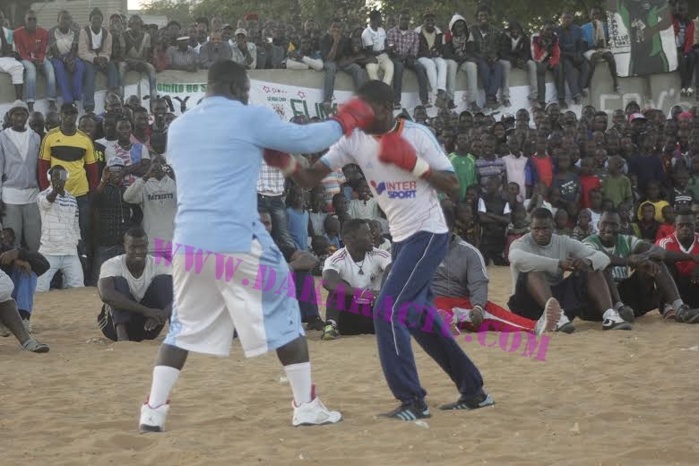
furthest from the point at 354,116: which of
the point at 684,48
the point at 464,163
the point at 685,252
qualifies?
the point at 684,48

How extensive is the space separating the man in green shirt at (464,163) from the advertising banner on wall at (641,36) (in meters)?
6.47

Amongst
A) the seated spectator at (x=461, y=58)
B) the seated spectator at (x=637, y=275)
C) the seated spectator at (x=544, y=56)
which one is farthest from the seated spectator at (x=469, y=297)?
the seated spectator at (x=544, y=56)

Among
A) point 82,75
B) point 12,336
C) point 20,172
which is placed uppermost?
point 82,75

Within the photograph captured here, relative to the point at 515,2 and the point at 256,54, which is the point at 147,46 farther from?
the point at 515,2

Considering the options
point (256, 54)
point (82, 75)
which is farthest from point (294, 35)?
point (82, 75)

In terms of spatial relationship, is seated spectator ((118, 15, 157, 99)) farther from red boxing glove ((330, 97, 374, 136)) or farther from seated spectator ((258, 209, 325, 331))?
red boxing glove ((330, 97, 374, 136))

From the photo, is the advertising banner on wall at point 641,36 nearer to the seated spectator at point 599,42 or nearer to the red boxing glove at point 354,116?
the seated spectator at point 599,42

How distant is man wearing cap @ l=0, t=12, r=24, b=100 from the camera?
613 inches

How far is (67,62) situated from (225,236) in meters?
10.7

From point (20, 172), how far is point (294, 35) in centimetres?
719

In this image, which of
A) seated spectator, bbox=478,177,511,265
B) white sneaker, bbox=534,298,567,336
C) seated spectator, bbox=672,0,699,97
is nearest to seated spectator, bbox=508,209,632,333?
white sneaker, bbox=534,298,567,336

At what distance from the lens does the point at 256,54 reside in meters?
18.3

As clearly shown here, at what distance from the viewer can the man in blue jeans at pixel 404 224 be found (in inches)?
253

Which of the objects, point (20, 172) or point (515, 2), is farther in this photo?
point (515, 2)
